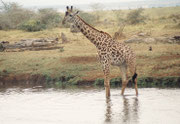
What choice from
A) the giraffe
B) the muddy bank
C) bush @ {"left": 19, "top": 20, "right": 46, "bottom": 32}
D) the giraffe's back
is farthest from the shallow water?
bush @ {"left": 19, "top": 20, "right": 46, "bottom": 32}

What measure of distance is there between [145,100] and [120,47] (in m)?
1.93

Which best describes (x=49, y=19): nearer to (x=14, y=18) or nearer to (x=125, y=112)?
(x=14, y=18)

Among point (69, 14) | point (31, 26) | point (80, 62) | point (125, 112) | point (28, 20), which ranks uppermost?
point (28, 20)

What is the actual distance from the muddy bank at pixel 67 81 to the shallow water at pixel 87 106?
825 millimetres

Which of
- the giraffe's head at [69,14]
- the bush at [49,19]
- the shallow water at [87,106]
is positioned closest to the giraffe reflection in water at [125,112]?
the shallow water at [87,106]

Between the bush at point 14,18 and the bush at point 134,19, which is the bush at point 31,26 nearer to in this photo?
the bush at point 14,18

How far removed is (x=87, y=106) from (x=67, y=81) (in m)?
4.40

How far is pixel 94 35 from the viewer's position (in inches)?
528

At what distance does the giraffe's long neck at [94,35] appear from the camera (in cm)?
1321

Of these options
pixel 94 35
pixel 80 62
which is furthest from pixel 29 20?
pixel 94 35

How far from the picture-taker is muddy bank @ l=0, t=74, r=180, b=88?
14602 millimetres

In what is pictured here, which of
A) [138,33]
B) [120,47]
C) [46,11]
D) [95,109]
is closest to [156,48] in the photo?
[138,33]

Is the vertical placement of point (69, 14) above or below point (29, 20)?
below

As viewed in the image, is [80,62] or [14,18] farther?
[14,18]
